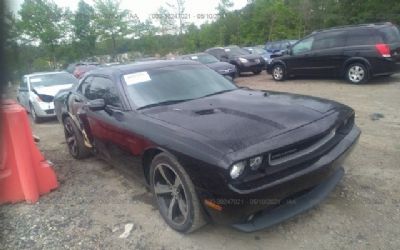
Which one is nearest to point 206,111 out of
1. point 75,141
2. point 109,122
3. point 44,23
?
point 109,122

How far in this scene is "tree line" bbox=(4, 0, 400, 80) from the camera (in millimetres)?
29688

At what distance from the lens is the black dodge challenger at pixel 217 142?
2641mm

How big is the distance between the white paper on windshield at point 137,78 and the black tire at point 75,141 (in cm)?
166

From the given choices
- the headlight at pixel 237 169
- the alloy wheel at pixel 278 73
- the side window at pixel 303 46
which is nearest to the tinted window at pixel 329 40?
the side window at pixel 303 46

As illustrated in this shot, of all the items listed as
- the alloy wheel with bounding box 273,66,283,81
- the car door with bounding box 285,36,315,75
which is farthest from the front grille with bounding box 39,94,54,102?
the car door with bounding box 285,36,315,75

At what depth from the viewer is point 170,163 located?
10.0ft

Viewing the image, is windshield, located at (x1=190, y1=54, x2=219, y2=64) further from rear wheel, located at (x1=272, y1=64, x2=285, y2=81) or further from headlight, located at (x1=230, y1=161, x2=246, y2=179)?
headlight, located at (x1=230, y1=161, x2=246, y2=179)

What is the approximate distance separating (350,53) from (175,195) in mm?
8963

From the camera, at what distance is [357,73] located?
1038cm

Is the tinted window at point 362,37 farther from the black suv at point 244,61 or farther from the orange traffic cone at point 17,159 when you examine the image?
the orange traffic cone at point 17,159

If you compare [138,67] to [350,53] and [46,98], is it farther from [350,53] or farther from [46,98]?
[350,53]

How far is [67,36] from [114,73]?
108 ft

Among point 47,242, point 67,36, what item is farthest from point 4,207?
point 67,36

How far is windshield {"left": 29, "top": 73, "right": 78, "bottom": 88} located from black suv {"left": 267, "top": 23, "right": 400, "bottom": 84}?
7568 millimetres
